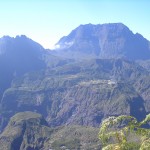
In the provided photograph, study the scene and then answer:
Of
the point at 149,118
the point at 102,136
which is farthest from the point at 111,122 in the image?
the point at 149,118

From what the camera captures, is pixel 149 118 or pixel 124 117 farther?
pixel 149 118

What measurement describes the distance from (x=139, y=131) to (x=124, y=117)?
201cm

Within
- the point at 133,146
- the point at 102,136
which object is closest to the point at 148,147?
the point at 133,146

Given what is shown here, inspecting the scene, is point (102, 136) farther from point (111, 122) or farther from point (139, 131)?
point (139, 131)

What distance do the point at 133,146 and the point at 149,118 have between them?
156cm

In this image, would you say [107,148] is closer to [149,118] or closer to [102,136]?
[102,136]

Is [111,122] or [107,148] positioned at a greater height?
[111,122]

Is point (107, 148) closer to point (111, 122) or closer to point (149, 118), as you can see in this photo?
point (111, 122)

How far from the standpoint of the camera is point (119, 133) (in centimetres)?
1977

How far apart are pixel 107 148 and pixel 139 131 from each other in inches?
71.8

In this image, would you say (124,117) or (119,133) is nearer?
(124,117)

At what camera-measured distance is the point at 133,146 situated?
1936 cm

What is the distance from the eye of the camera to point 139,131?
1973 cm

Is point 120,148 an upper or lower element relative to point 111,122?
lower
